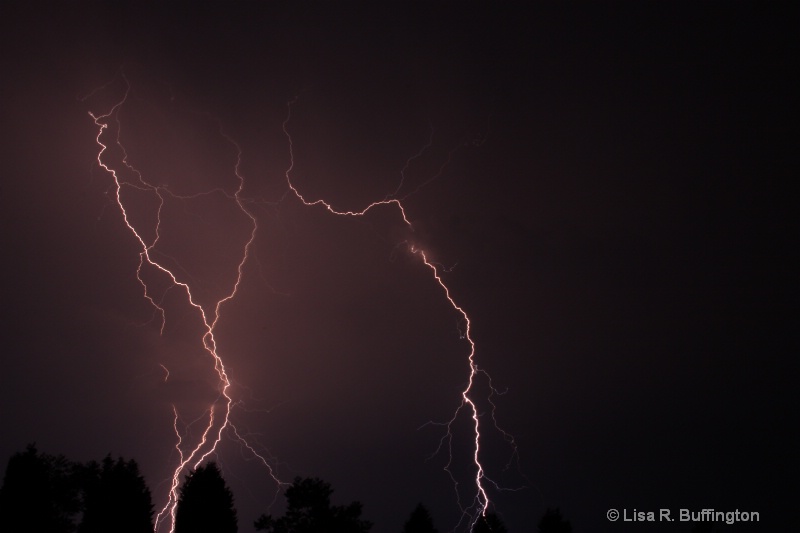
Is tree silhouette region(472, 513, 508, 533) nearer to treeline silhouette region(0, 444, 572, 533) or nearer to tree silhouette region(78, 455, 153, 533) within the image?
treeline silhouette region(0, 444, 572, 533)

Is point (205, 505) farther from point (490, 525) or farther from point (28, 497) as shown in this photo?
point (490, 525)

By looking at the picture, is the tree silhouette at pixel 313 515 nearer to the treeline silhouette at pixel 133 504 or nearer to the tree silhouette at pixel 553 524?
the treeline silhouette at pixel 133 504

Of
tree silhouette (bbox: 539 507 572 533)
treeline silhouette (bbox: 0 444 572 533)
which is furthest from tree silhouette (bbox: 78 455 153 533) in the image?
tree silhouette (bbox: 539 507 572 533)

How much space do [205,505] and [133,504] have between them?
1508mm

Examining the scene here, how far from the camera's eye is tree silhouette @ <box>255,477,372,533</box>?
953 cm

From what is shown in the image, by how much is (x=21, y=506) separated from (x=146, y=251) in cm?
1251

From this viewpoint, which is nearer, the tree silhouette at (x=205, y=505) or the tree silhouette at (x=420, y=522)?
the tree silhouette at (x=205, y=505)

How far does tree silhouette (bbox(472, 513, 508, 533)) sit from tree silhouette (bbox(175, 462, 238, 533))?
5063 mm

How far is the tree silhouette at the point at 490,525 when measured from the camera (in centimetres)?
1313

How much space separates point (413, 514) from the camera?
12.6 m

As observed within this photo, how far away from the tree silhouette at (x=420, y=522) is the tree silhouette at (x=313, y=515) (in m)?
2.97

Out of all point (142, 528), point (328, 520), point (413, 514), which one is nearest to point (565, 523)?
point (413, 514)

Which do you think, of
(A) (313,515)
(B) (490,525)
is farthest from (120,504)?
(B) (490,525)

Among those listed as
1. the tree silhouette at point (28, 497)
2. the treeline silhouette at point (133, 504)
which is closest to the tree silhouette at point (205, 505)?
the treeline silhouette at point (133, 504)
